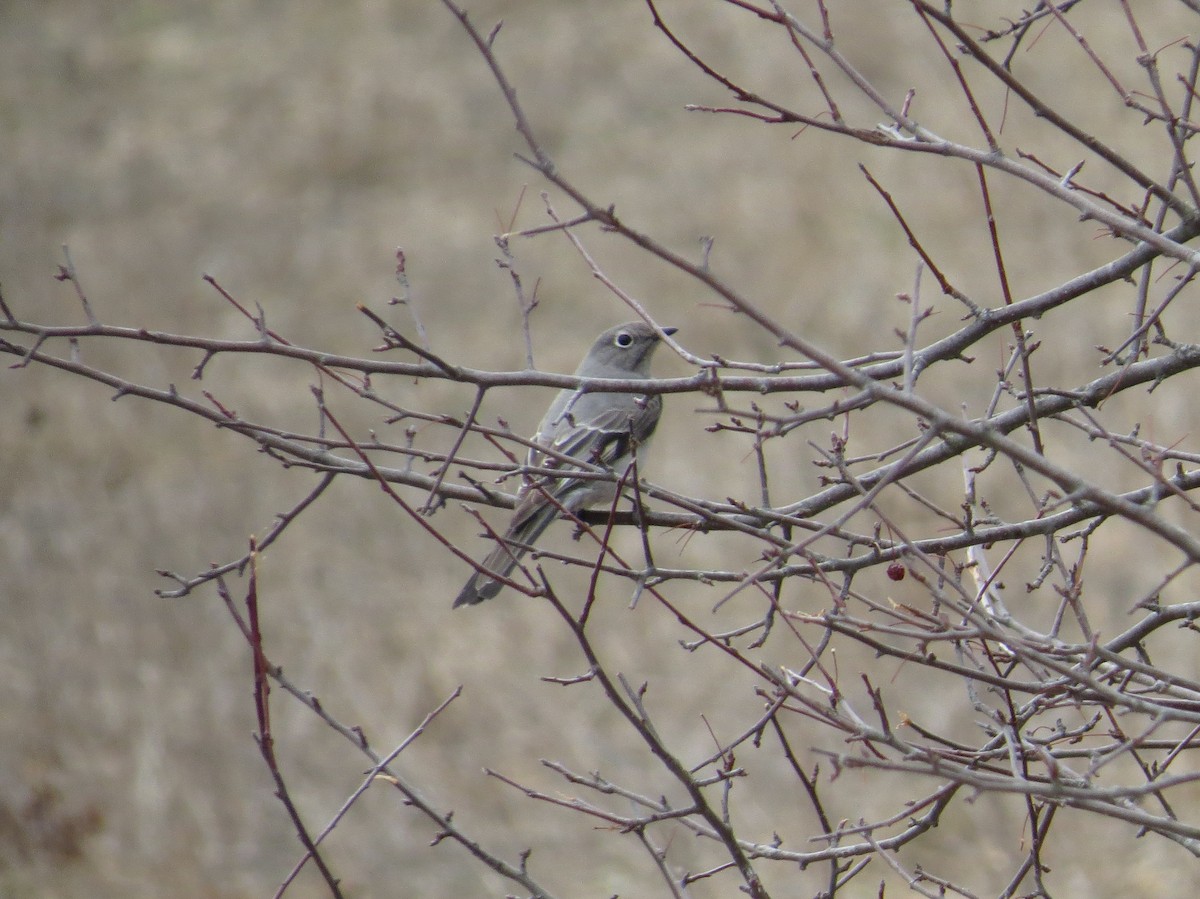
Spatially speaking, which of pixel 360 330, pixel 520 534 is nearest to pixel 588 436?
pixel 520 534

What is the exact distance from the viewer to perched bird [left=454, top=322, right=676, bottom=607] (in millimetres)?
4930

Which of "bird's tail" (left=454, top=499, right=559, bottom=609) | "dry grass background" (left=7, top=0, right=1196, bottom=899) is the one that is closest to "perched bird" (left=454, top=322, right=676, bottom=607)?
"bird's tail" (left=454, top=499, right=559, bottom=609)

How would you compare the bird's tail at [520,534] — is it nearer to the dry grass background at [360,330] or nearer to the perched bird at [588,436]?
the perched bird at [588,436]

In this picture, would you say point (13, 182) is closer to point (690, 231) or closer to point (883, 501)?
point (690, 231)

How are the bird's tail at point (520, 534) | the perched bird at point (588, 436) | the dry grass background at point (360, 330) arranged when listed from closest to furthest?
the bird's tail at point (520, 534)
the perched bird at point (588, 436)
the dry grass background at point (360, 330)

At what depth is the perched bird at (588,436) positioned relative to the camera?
4.93 meters

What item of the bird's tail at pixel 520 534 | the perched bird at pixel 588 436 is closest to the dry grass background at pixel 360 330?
the perched bird at pixel 588 436

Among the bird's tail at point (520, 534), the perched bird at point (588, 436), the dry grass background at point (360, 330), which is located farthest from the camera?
the dry grass background at point (360, 330)

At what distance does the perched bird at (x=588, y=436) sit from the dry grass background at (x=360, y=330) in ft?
16.8

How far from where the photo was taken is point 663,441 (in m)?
15.4

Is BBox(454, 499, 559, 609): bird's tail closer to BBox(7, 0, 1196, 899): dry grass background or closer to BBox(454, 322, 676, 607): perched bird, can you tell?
BBox(454, 322, 676, 607): perched bird

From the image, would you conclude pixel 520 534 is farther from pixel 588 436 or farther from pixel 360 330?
pixel 360 330

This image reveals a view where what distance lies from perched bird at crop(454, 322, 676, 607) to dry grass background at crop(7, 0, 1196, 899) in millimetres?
5132

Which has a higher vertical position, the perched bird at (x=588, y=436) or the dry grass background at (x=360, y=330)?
the dry grass background at (x=360, y=330)
